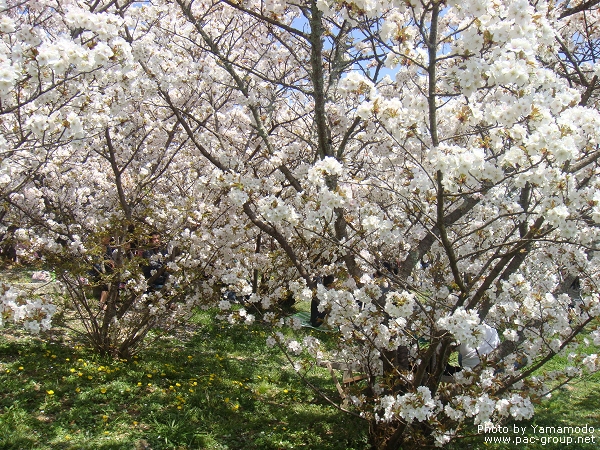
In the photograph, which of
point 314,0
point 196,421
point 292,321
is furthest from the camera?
point 292,321

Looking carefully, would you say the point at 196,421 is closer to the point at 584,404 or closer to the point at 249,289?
the point at 249,289

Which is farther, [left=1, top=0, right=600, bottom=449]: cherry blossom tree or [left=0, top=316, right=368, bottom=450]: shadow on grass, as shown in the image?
[left=0, top=316, right=368, bottom=450]: shadow on grass

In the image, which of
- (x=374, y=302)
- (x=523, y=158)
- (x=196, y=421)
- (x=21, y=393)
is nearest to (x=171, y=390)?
(x=196, y=421)

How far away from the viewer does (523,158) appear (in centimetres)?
255

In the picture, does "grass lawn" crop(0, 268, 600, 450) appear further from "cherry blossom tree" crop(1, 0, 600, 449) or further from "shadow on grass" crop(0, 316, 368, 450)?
"cherry blossom tree" crop(1, 0, 600, 449)

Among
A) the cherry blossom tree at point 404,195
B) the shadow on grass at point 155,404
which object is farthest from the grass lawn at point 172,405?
the cherry blossom tree at point 404,195

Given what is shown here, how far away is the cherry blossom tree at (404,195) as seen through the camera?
8.61 ft

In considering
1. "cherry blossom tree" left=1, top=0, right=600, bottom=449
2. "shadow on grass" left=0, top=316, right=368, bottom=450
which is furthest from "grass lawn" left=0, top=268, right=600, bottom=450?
"cherry blossom tree" left=1, top=0, right=600, bottom=449

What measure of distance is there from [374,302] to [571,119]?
186 centimetres

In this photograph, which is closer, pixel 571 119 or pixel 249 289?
pixel 571 119

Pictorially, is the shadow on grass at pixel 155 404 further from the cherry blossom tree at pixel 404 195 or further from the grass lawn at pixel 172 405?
the cherry blossom tree at pixel 404 195

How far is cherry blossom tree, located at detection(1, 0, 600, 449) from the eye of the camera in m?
2.62

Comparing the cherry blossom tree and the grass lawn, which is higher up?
the cherry blossom tree

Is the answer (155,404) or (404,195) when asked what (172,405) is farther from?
(404,195)
